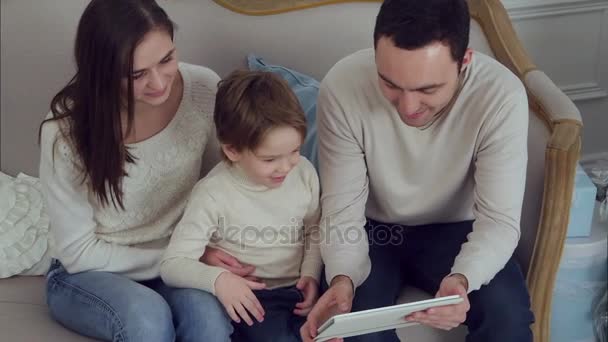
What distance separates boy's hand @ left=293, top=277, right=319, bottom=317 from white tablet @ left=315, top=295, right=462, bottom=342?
18 centimetres

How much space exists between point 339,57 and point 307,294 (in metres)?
0.66

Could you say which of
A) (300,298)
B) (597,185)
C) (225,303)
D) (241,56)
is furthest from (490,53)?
(225,303)

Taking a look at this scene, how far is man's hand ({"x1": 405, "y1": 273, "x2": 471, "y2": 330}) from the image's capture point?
128cm

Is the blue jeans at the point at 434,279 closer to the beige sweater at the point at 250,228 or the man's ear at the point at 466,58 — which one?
the beige sweater at the point at 250,228

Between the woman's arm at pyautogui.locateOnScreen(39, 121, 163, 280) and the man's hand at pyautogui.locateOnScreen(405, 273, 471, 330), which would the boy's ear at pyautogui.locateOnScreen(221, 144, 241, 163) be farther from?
the man's hand at pyautogui.locateOnScreen(405, 273, 471, 330)

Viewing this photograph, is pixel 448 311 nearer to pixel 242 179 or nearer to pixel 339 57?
pixel 242 179

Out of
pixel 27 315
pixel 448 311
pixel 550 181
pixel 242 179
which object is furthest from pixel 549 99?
pixel 27 315

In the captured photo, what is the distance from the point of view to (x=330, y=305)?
56.1 inches

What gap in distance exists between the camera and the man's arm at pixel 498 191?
4.65 feet

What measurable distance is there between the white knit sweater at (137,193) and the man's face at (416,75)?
0.41m

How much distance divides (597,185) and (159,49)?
42.3 inches

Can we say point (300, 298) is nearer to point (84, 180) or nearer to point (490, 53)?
point (84, 180)

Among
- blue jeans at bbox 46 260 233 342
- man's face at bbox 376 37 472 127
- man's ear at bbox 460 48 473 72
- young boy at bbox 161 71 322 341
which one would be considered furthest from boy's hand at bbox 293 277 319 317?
man's ear at bbox 460 48 473 72

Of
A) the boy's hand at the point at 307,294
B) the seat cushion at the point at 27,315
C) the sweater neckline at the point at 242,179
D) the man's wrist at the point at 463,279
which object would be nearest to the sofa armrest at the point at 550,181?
the man's wrist at the point at 463,279
